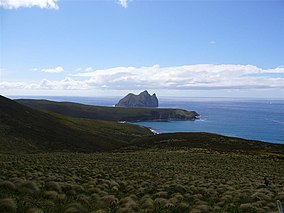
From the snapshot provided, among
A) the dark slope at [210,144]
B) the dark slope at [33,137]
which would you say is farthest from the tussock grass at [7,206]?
the dark slope at [210,144]

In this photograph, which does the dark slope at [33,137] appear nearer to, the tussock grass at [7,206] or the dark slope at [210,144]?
the dark slope at [210,144]

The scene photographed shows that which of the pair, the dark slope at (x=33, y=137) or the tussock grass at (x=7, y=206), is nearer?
the tussock grass at (x=7, y=206)

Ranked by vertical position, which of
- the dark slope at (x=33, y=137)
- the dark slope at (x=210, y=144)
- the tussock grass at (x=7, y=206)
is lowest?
the dark slope at (x=210, y=144)

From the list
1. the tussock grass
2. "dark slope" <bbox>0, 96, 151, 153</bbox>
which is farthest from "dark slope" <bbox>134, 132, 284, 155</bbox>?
the tussock grass

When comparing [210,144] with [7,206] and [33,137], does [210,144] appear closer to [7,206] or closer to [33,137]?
[33,137]

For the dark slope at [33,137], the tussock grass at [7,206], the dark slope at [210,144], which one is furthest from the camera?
the dark slope at [210,144]

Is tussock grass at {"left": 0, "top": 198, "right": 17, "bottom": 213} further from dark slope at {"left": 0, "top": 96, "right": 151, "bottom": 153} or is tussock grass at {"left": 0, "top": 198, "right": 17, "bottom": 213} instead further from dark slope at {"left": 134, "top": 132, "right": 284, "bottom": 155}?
dark slope at {"left": 134, "top": 132, "right": 284, "bottom": 155}

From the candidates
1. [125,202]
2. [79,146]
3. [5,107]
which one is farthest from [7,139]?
[125,202]

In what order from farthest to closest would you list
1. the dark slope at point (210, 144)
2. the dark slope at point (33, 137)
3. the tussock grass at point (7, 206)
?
1. the dark slope at point (210, 144)
2. the dark slope at point (33, 137)
3. the tussock grass at point (7, 206)

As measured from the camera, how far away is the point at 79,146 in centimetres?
6069

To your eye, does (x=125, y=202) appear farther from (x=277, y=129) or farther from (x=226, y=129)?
(x=277, y=129)

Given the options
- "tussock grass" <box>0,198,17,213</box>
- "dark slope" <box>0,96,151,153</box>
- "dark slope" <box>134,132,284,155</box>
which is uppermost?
"tussock grass" <box>0,198,17,213</box>

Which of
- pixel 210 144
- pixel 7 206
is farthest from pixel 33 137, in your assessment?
pixel 7 206

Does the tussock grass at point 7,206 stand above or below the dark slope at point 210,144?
above
